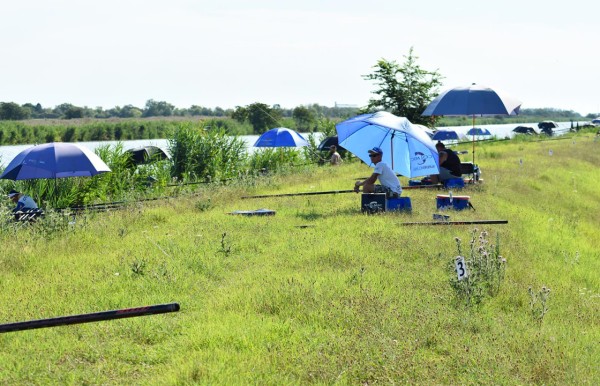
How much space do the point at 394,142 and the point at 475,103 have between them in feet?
9.06

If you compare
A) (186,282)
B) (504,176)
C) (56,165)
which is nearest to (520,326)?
(186,282)

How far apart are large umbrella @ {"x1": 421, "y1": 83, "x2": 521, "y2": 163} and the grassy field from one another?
4.09m

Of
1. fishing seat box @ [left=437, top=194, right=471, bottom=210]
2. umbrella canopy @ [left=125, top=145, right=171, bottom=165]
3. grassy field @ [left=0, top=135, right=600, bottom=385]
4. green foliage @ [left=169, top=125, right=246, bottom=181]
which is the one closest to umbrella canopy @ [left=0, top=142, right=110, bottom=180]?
grassy field @ [left=0, top=135, right=600, bottom=385]

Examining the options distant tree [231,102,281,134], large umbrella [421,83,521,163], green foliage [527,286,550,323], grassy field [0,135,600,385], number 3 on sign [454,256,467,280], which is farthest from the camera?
distant tree [231,102,281,134]

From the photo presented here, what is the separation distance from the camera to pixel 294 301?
7457 mm

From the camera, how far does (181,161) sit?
91.0 feet

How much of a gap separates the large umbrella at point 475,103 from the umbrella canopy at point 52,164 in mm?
8124

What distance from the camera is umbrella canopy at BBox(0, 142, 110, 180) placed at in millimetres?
14398

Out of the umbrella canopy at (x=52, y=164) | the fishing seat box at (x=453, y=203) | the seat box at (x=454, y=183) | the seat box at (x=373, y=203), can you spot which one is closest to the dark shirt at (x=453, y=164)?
the seat box at (x=454, y=183)

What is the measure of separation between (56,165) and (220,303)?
328 inches

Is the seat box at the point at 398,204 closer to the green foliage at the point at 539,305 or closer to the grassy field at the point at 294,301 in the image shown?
the grassy field at the point at 294,301

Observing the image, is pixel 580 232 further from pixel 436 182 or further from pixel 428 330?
pixel 428 330

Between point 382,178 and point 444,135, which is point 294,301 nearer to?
point 382,178

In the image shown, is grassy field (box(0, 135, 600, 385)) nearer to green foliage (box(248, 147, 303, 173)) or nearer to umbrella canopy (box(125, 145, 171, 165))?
umbrella canopy (box(125, 145, 171, 165))
